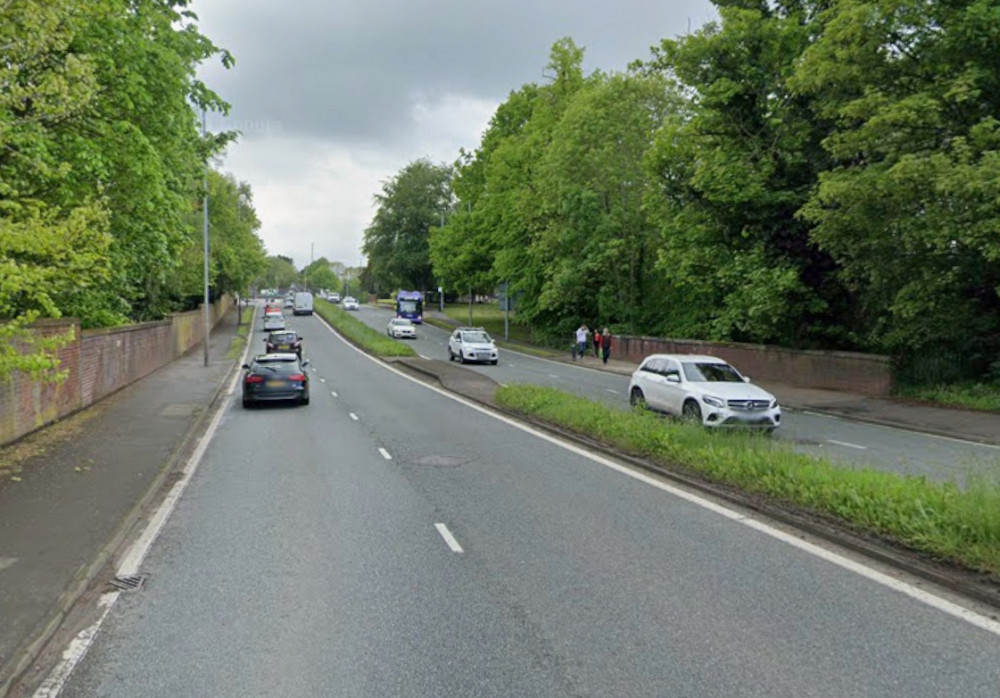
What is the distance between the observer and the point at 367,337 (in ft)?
162

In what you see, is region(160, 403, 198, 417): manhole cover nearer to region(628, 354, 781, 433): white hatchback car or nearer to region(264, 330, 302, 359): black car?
region(628, 354, 781, 433): white hatchback car

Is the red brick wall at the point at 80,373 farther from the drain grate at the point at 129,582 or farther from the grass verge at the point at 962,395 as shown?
the grass verge at the point at 962,395

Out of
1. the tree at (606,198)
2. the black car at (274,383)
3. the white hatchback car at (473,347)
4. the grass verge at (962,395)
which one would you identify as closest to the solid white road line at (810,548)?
the black car at (274,383)

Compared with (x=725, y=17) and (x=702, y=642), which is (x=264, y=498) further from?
(x=725, y=17)

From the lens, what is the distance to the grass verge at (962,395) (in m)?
17.8

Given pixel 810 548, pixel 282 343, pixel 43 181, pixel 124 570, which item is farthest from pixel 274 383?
pixel 282 343

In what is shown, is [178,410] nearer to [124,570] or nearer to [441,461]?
[441,461]

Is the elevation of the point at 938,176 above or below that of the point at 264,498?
above

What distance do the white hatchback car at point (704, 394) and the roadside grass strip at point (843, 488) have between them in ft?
6.11

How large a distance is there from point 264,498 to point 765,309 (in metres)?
18.3

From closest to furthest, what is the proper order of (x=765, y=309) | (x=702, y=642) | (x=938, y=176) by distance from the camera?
(x=702, y=642) < (x=938, y=176) < (x=765, y=309)

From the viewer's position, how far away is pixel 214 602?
5.76 m

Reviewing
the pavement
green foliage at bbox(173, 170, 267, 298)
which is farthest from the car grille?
green foliage at bbox(173, 170, 267, 298)

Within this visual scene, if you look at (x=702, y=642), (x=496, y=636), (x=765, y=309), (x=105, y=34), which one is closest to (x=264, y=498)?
(x=496, y=636)
